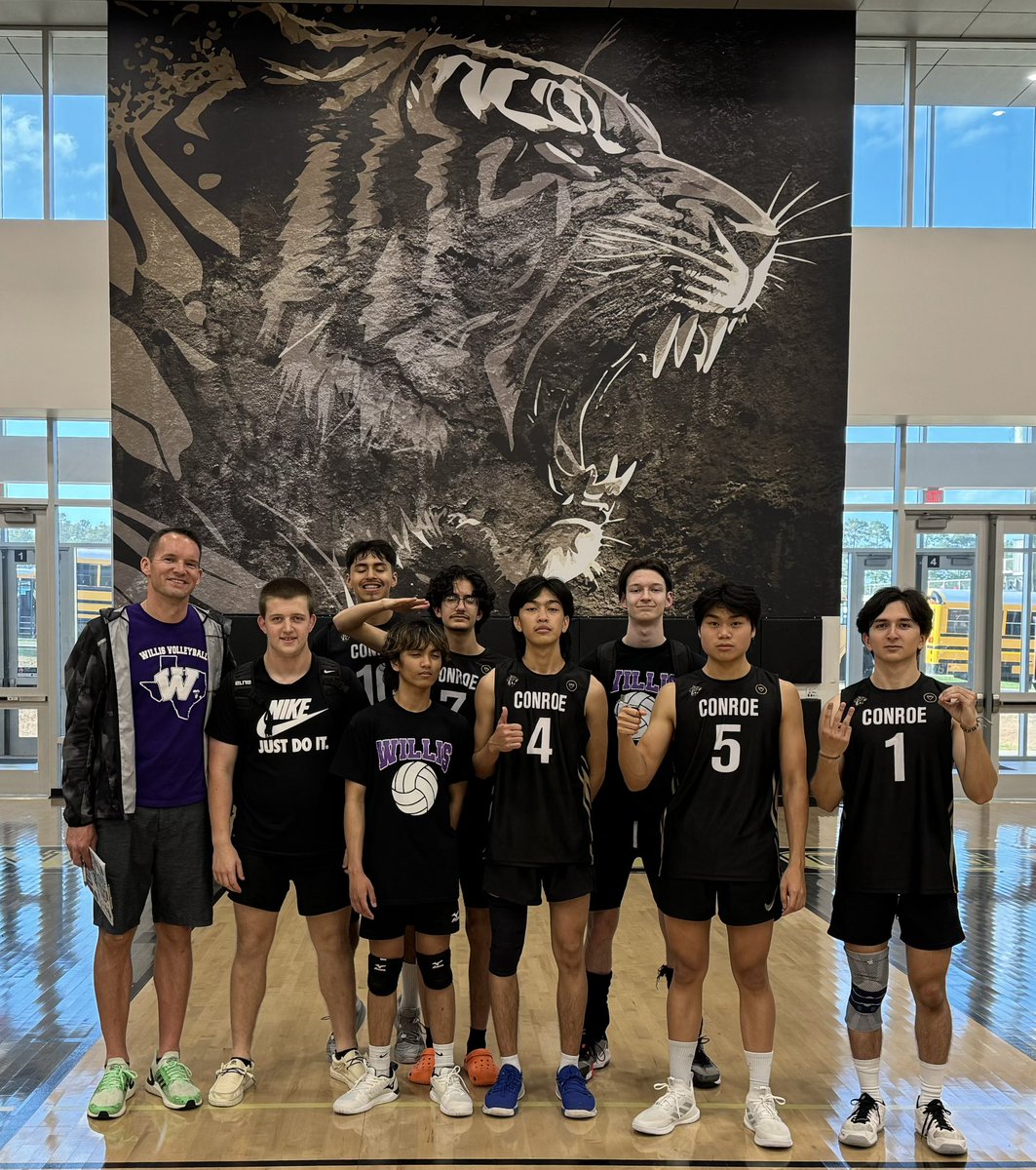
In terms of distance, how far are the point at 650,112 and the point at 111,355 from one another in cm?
441

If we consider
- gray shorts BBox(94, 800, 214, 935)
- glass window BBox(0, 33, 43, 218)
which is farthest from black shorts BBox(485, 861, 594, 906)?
glass window BBox(0, 33, 43, 218)

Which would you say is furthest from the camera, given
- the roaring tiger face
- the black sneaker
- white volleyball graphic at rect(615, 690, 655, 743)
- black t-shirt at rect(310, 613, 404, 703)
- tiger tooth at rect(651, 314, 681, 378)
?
tiger tooth at rect(651, 314, 681, 378)

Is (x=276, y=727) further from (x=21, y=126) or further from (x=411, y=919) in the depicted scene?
(x=21, y=126)

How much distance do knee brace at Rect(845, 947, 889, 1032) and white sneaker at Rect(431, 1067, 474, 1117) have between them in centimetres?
117

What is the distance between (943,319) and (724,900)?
6.44m

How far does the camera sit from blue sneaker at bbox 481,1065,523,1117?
2.89m

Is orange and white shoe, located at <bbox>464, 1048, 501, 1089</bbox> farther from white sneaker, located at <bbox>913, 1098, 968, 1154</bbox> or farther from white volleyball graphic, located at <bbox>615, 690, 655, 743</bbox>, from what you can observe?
white sneaker, located at <bbox>913, 1098, 968, 1154</bbox>

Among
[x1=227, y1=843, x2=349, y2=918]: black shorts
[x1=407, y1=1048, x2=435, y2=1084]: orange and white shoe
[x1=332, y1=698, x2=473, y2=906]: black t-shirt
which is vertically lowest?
[x1=407, y1=1048, x2=435, y2=1084]: orange and white shoe

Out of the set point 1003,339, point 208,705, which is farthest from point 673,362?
point 208,705

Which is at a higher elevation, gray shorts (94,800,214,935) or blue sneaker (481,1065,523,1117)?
gray shorts (94,800,214,935)

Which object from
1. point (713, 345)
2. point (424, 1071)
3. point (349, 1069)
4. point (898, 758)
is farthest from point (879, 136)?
point (349, 1069)

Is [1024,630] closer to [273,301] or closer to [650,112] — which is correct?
[650,112]

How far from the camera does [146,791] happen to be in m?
3.04

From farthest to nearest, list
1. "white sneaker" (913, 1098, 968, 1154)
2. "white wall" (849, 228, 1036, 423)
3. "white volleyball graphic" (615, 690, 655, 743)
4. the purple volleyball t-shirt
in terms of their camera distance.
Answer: "white wall" (849, 228, 1036, 423) < "white volleyball graphic" (615, 690, 655, 743) < the purple volleyball t-shirt < "white sneaker" (913, 1098, 968, 1154)
